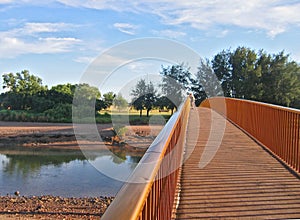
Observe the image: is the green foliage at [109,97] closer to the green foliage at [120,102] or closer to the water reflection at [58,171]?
the green foliage at [120,102]

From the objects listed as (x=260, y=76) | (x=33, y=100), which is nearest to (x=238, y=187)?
(x=260, y=76)

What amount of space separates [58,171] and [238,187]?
2456 centimetres

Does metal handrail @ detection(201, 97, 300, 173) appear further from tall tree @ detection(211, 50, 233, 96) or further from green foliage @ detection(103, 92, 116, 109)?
tall tree @ detection(211, 50, 233, 96)

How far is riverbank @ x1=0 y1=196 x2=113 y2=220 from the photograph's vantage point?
16.7 metres

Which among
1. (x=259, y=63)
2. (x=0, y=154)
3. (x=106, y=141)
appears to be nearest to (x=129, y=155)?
(x=106, y=141)

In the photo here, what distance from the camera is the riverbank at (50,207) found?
54.9ft

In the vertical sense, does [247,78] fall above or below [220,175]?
above

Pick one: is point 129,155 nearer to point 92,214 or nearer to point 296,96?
point 92,214

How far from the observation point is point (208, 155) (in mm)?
6832

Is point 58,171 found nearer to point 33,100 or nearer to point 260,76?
point 260,76

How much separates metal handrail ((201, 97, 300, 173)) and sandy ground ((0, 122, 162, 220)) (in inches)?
382

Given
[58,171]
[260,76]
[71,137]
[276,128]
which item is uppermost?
[260,76]

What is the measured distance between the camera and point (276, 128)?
6.85m

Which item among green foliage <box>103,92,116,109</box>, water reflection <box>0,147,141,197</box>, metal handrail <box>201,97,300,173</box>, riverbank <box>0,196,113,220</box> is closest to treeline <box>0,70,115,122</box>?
water reflection <box>0,147,141,197</box>
